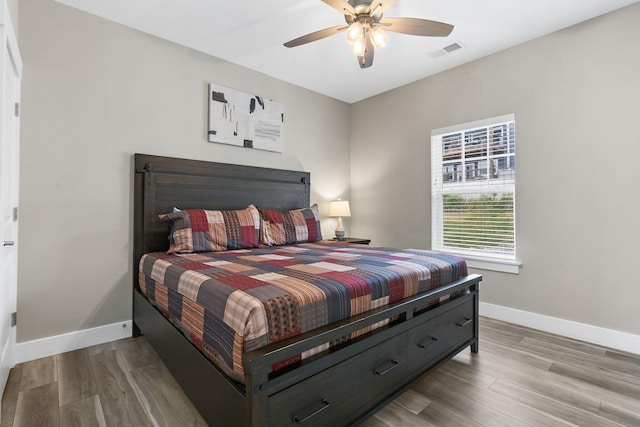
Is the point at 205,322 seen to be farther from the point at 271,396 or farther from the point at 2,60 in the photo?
the point at 2,60

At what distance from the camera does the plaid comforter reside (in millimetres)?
1220

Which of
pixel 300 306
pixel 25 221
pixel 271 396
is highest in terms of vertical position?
pixel 25 221

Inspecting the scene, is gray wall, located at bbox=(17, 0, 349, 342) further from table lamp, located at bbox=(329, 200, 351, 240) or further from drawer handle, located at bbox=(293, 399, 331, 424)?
drawer handle, located at bbox=(293, 399, 331, 424)

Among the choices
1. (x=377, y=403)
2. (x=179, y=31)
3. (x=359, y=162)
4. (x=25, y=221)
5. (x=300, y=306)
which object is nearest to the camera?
(x=300, y=306)

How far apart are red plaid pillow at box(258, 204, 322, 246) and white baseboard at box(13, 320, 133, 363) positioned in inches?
55.6

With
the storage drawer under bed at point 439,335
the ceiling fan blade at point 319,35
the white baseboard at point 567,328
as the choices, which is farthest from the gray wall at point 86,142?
the white baseboard at point 567,328

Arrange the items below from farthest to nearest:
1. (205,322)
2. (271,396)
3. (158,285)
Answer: (158,285), (205,322), (271,396)

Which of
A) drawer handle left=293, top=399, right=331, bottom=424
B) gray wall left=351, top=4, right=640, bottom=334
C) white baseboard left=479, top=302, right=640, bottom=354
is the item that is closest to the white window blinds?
gray wall left=351, top=4, right=640, bottom=334

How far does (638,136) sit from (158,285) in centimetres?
377

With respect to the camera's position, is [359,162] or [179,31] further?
[359,162]

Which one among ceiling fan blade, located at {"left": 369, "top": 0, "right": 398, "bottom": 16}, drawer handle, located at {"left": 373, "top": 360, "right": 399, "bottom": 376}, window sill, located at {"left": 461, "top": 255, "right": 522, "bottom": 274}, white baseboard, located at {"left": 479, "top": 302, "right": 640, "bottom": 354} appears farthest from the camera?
window sill, located at {"left": 461, "top": 255, "right": 522, "bottom": 274}

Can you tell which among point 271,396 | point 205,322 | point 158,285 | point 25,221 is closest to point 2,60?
point 25,221

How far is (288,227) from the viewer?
128 inches

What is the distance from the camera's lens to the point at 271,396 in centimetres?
113
